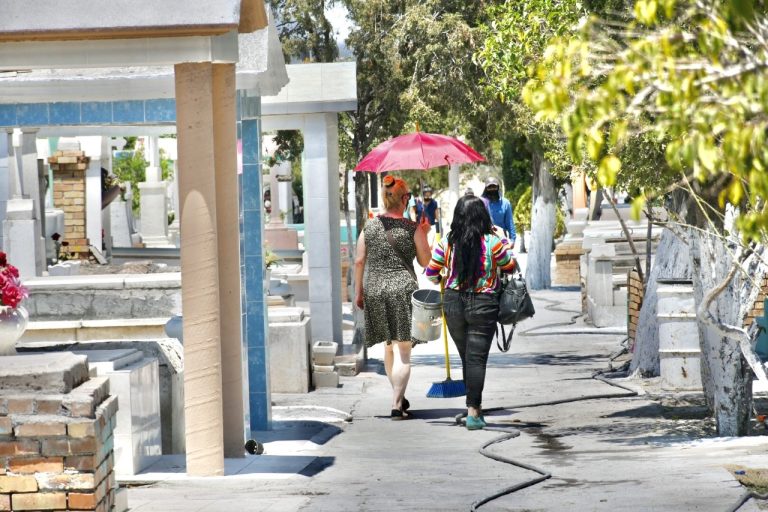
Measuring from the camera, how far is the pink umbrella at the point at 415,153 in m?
13.3

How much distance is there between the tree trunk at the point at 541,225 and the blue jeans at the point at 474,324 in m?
16.0

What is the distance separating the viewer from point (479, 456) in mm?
8977

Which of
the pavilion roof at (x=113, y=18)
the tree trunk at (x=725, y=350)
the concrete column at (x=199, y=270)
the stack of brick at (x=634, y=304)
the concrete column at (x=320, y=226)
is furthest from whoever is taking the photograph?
the stack of brick at (x=634, y=304)

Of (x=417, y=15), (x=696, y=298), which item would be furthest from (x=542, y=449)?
(x=417, y=15)

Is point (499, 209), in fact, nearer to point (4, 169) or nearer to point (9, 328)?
point (4, 169)

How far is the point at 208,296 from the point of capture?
308 inches

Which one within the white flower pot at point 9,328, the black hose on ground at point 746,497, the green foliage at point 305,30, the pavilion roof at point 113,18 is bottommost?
the black hose on ground at point 746,497

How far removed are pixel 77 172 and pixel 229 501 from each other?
18.6m

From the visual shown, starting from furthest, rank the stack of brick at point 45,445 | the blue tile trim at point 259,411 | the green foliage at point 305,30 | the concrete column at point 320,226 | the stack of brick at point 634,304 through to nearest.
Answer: the green foliage at point 305,30 → the stack of brick at point 634,304 → the concrete column at point 320,226 → the blue tile trim at point 259,411 → the stack of brick at point 45,445

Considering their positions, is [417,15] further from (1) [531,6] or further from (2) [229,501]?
(2) [229,501]

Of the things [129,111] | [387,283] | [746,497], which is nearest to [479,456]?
[387,283]

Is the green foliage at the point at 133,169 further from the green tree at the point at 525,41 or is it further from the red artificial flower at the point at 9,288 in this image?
the red artificial flower at the point at 9,288

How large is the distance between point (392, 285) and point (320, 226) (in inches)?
142

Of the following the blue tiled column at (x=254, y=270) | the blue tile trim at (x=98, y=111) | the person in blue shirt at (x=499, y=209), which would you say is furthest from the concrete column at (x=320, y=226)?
the blue tiled column at (x=254, y=270)
